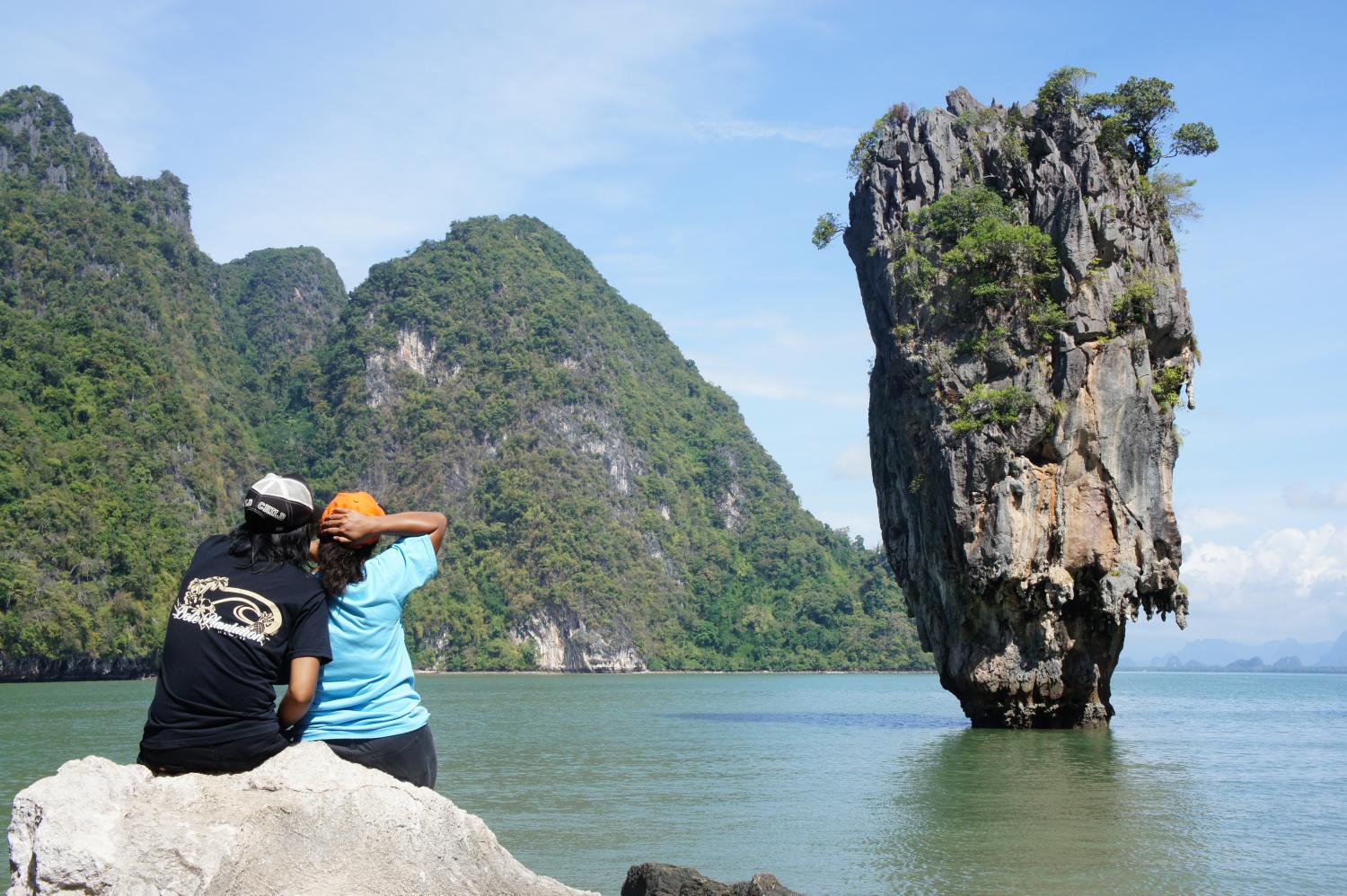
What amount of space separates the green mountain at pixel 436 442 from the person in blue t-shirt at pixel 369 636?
54584 millimetres

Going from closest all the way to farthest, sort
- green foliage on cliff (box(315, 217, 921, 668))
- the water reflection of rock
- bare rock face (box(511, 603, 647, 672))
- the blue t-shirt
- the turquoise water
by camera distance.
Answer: the blue t-shirt
the water reflection of rock
the turquoise water
bare rock face (box(511, 603, 647, 672))
green foliage on cliff (box(315, 217, 921, 668))

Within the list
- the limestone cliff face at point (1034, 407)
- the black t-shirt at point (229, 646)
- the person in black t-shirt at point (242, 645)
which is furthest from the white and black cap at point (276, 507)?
the limestone cliff face at point (1034, 407)

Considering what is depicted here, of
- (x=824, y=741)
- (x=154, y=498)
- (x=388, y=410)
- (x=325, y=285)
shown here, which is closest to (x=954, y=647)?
(x=824, y=741)

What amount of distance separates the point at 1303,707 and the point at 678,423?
74.5 metres

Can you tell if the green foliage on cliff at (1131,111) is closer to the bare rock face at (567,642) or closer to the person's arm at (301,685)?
the person's arm at (301,685)

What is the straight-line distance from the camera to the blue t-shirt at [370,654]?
144 inches

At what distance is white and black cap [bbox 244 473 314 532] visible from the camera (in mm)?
3432

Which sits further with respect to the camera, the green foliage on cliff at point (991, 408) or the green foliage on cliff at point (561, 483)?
the green foliage on cliff at point (561, 483)

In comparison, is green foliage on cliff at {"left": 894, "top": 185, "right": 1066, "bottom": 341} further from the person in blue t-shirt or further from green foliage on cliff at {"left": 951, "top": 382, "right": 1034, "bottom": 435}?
the person in blue t-shirt

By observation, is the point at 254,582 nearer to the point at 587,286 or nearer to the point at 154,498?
the point at 154,498

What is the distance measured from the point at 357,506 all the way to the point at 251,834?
97 centimetres

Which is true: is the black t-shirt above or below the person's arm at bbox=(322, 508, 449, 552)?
below

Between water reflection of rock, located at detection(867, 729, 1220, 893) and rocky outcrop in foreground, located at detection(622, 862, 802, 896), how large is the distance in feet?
11.5

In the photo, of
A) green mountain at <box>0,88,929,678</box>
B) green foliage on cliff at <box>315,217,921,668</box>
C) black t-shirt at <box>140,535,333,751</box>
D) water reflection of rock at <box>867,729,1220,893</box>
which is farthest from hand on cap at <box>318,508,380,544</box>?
green foliage on cliff at <box>315,217,921,668</box>
